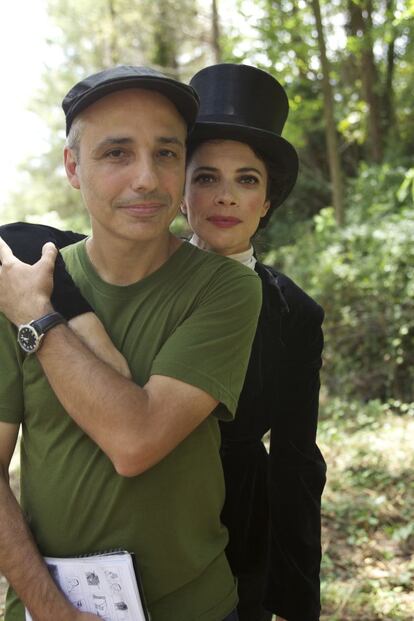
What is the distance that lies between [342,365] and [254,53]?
5023 millimetres

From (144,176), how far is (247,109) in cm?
90

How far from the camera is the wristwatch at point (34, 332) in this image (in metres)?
1.54

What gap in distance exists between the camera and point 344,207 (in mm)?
10578

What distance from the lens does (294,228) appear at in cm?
1422

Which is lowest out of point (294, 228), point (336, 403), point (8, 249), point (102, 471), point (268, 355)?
point (336, 403)

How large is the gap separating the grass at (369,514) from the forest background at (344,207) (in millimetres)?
12

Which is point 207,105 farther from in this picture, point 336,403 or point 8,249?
point 336,403

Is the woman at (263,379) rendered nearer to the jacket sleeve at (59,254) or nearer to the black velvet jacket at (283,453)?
the black velvet jacket at (283,453)

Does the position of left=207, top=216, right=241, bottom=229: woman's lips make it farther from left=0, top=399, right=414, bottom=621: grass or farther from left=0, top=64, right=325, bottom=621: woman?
left=0, top=399, right=414, bottom=621: grass

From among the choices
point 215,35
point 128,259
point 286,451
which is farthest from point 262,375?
point 215,35

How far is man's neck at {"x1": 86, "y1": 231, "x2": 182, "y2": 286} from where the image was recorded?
174 cm

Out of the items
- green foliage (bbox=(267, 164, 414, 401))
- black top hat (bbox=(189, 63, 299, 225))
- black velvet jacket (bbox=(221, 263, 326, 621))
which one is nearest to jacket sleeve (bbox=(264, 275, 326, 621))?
black velvet jacket (bbox=(221, 263, 326, 621))

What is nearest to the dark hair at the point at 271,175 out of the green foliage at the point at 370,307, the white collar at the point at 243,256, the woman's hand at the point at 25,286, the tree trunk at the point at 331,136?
the white collar at the point at 243,256

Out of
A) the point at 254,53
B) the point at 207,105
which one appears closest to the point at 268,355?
the point at 207,105
